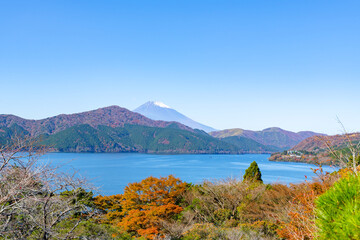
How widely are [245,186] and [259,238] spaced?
689cm

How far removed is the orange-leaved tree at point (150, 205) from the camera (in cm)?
1313

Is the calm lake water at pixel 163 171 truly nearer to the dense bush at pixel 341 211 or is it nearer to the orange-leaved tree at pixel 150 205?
the orange-leaved tree at pixel 150 205

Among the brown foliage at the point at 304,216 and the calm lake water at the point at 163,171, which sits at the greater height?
the brown foliage at the point at 304,216

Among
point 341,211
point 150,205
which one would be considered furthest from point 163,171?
point 341,211

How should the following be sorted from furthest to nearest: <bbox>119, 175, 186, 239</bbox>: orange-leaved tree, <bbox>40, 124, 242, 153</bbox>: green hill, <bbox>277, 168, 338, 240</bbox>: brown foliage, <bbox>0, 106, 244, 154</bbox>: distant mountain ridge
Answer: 1. <bbox>0, 106, 244, 154</bbox>: distant mountain ridge
2. <bbox>40, 124, 242, 153</bbox>: green hill
3. <bbox>119, 175, 186, 239</bbox>: orange-leaved tree
4. <bbox>277, 168, 338, 240</bbox>: brown foliage

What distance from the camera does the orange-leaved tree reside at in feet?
43.1

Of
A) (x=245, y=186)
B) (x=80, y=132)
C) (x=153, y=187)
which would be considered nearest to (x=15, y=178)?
(x=153, y=187)

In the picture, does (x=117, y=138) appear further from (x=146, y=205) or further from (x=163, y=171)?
(x=146, y=205)

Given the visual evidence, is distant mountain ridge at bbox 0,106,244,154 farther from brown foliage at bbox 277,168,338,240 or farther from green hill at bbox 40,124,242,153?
brown foliage at bbox 277,168,338,240

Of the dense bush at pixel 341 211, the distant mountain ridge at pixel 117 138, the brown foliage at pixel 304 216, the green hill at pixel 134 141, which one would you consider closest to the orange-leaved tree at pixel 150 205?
the brown foliage at pixel 304 216

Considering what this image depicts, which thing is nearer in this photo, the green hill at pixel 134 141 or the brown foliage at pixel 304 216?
the brown foliage at pixel 304 216

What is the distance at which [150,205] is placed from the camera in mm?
14656

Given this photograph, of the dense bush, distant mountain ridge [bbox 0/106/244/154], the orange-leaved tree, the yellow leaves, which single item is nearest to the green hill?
distant mountain ridge [bbox 0/106/244/154]

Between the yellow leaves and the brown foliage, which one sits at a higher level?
the brown foliage
